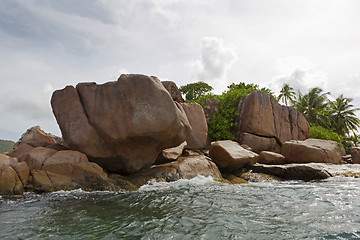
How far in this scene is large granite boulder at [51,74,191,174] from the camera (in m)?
8.23

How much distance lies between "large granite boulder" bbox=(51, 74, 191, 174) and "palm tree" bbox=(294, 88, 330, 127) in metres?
27.2

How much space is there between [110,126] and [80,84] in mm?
2188

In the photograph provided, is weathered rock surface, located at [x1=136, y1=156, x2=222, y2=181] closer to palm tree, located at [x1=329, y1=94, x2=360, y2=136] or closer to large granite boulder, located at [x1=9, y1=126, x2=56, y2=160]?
large granite boulder, located at [x1=9, y1=126, x2=56, y2=160]

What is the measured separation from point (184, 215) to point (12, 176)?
17.3 ft

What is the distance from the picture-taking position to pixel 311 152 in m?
14.0

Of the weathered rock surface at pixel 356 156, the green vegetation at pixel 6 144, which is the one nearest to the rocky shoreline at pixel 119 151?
the weathered rock surface at pixel 356 156

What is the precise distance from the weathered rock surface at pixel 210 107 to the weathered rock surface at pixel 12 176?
12.4 metres

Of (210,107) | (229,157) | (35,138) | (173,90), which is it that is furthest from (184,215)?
(210,107)

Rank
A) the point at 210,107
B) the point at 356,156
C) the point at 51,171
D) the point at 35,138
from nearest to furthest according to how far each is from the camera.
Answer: the point at 51,171 < the point at 35,138 < the point at 210,107 < the point at 356,156

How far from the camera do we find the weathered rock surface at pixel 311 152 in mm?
13992

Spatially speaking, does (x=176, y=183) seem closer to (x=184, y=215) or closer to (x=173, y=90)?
(x=184, y=215)

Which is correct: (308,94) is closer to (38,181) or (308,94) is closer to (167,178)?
(167,178)

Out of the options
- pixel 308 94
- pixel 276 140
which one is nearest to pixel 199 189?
pixel 276 140

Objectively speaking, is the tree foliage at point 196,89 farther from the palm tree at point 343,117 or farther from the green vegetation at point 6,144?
the green vegetation at point 6,144
